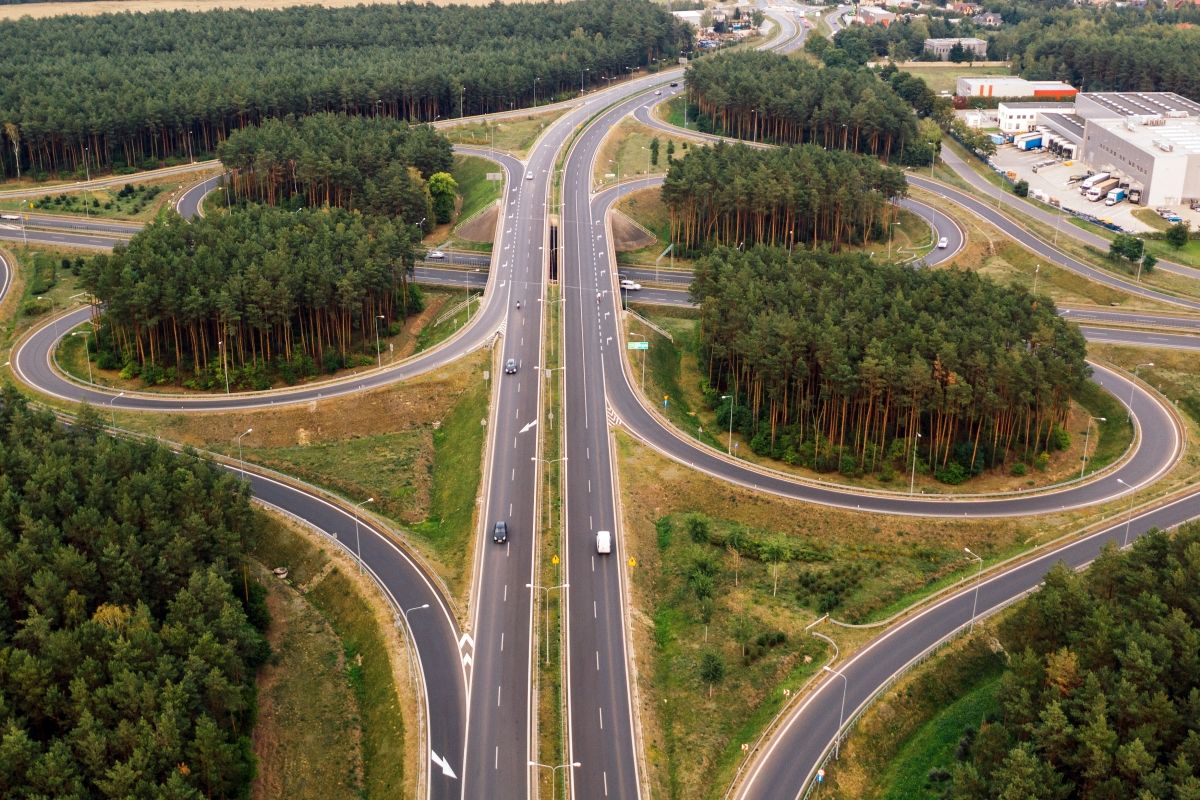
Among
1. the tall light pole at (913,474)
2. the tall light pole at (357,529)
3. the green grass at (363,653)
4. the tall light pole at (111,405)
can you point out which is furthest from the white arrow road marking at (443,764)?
the tall light pole at (111,405)

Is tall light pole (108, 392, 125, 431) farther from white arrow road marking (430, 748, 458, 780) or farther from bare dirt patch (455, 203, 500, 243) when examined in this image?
white arrow road marking (430, 748, 458, 780)

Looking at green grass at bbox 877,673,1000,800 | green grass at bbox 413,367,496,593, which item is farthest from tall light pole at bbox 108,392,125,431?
green grass at bbox 877,673,1000,800

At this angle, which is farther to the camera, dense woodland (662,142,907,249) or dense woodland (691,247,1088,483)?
dense woodland (662,142,907,249)

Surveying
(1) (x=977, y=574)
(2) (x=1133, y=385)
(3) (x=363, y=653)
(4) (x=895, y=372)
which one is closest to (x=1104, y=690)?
(1) (x=977, y=574)

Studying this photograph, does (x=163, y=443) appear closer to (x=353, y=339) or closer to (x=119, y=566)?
(x=353, y=339)

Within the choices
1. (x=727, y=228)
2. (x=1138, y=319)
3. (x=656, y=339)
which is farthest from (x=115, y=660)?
(x=1138, y=319)
